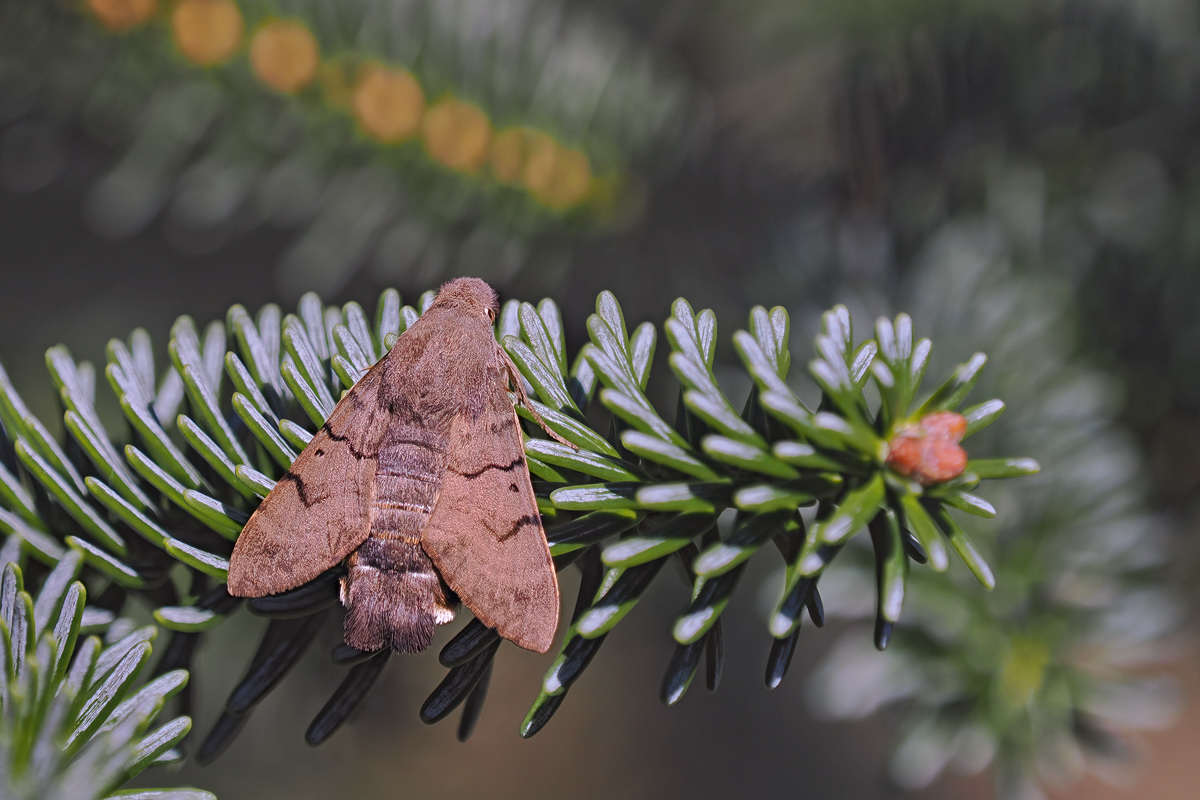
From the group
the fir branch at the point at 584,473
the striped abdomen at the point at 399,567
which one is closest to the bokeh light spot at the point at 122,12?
the fir branch at the point at 584,473

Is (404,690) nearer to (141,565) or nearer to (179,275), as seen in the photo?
(179,275)

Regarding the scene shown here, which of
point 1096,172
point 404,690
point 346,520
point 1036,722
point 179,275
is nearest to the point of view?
point 346,520

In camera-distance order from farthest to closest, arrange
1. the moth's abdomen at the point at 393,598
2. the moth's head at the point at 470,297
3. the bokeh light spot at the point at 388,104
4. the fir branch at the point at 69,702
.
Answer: the bokeh light spot at the point at 388,104 → the moth's head at the point at 470,297 → the moth's abdomen at the point at 393,598 → the fir branch at the point at 69,702

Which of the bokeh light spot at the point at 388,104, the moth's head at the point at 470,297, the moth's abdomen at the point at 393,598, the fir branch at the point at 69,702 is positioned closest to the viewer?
the fir branch at the point at 69,702

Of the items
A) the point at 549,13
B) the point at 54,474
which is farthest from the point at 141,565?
the point at 549,13

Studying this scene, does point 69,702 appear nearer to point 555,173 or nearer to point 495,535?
point 495,535

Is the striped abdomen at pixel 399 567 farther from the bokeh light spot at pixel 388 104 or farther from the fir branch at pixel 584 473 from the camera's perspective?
the bokeh light spot at pixel 388 104
